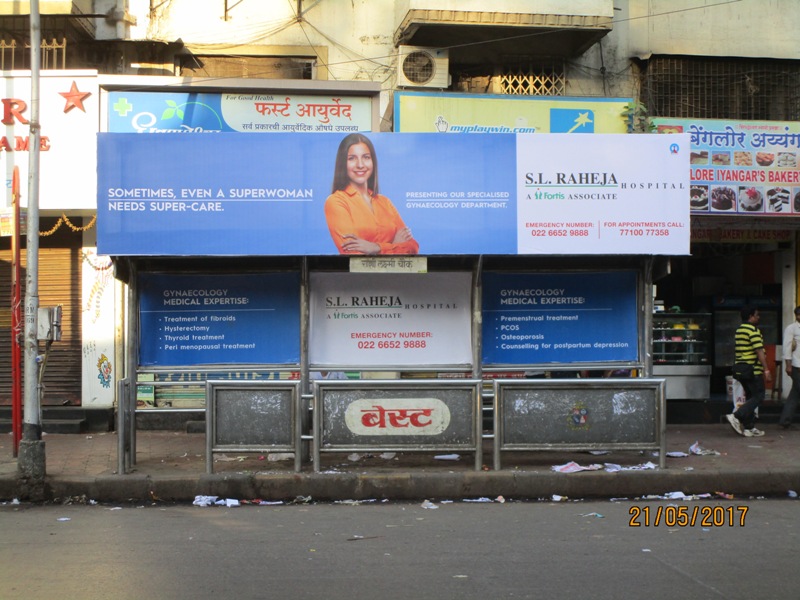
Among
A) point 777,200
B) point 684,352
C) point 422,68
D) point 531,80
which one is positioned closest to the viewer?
point 777,200

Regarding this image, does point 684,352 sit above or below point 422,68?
below

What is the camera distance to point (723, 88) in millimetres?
13852

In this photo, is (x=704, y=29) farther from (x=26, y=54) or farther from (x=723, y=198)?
(x=26, y=54)

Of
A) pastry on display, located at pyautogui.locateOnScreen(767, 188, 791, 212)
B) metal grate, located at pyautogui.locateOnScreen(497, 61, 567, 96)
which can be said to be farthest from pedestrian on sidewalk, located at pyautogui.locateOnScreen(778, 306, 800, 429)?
metal grate, located at pyautogui.locateOnScreen(497, 61, 567, 96)

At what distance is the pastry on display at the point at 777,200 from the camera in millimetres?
12672

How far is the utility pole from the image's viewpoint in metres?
8.26

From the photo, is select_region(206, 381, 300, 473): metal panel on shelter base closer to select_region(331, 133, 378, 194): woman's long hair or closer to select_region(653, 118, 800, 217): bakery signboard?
select_region(331, 133, 378, 194): woman's long hair

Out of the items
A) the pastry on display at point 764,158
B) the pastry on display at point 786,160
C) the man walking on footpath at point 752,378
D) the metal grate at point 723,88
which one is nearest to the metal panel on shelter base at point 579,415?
the man walking on footpath at point 752,378

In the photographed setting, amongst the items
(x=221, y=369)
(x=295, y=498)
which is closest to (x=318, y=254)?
(x=221, y=369)

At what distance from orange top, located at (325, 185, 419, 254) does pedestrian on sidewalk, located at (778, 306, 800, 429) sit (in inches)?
262

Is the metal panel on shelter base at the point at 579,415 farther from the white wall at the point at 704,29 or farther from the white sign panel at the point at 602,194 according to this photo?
the white wall at the point at 704,29

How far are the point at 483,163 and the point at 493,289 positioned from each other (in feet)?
5.40

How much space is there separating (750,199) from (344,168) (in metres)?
7.11
